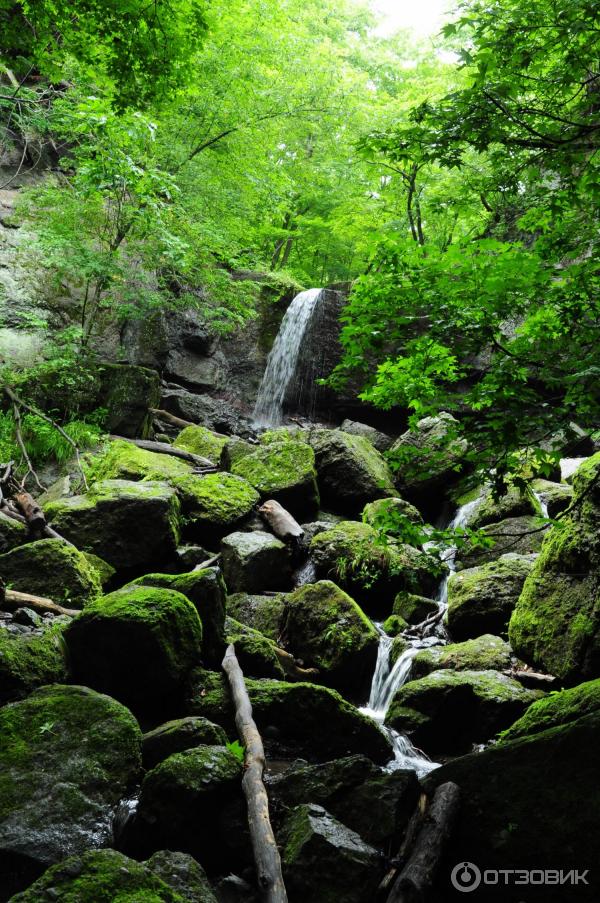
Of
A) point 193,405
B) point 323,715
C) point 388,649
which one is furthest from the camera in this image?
point 193,405

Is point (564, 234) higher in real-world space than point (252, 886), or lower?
higher

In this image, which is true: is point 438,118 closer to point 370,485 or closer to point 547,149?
point 547,149

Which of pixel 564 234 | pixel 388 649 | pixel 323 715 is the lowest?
pixel 323 715

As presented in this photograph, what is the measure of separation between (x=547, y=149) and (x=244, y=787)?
4680 millimetres

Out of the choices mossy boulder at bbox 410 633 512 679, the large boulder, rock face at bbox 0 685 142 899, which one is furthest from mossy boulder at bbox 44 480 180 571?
mossy boulder at bbox 410 633 512 679

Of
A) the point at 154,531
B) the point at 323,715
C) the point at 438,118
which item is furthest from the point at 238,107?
the point at 323,715

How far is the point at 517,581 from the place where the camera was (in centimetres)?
801

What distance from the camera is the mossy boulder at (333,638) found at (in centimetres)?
732

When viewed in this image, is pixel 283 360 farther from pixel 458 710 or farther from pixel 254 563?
pixel 458 710

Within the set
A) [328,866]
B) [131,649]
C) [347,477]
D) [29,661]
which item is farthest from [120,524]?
[328,866]

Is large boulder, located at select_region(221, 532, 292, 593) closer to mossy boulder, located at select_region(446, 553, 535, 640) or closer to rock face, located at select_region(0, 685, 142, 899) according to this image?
mossy boulder, located at select_region(446, 553, 535, 640)

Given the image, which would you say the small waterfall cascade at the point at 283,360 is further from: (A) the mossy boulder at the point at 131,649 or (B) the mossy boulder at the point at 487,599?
(A) the mossy boulder at the point at 131,649

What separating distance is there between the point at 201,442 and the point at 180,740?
956 centimetres

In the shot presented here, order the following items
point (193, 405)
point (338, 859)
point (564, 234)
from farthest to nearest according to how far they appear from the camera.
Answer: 1. point (193, 405)
2. point (564, 234)
3. point (338, 859)
